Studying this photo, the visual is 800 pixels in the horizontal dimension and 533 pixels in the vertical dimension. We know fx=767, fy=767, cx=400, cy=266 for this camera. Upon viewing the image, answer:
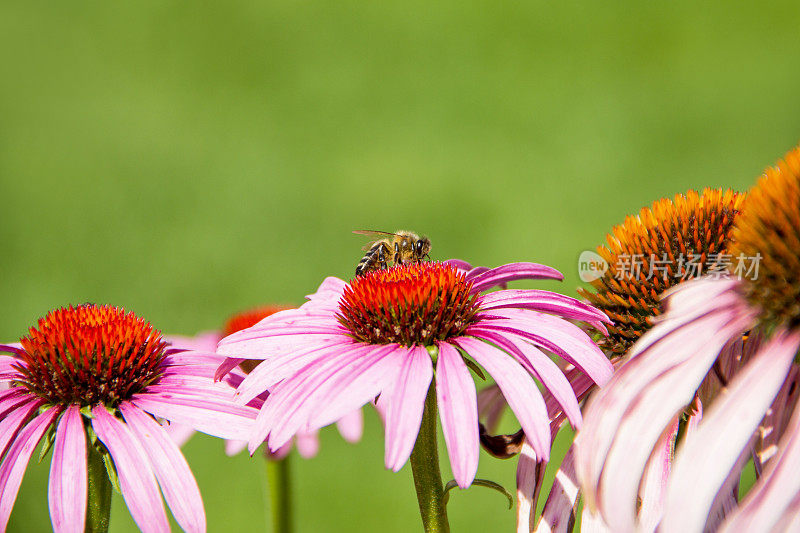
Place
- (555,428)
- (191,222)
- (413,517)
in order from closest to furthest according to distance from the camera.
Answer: (555,428), (413,517), (191,222)

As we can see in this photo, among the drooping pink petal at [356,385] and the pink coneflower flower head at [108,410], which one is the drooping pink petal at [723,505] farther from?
the pink coneflower flower head at [108,410]

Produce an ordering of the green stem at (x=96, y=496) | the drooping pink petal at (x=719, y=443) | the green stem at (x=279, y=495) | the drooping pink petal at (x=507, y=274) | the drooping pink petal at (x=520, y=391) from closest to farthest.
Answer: the drooping pink petal at (x=719, y=443), the drooping pink petal at (x=520, y=391), the green stem at (x=96, y=496), the drooping pink petal at (x=507, y=274), the green stem at (x=279, y=495)

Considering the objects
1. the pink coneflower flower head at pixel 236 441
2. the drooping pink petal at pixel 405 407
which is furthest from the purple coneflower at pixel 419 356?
the pink coneflower flower head at pixel 236 441

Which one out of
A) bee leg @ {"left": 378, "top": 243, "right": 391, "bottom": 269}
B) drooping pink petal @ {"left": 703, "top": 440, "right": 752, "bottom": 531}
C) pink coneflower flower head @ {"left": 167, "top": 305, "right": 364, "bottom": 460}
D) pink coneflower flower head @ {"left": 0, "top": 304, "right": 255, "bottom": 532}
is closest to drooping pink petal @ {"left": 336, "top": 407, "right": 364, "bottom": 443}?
pink coneflower flower head @ {"left": 167, "top": 305, "right": 364, "bottom": 460}

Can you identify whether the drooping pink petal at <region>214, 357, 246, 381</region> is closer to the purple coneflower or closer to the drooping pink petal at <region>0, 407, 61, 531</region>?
the purple coneflower

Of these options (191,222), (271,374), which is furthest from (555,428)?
(191,222)

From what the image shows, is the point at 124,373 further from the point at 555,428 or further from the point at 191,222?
the point at 191,222
